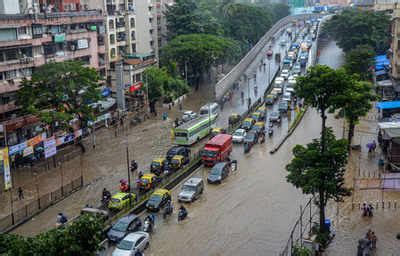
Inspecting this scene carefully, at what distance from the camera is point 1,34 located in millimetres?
48906

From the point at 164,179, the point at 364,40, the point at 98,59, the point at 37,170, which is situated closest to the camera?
the point at 164,179

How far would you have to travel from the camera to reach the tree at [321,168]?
29156mm

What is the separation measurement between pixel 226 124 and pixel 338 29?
44.4 metres

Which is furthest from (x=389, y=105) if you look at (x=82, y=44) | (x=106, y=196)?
(x=82, y=44)

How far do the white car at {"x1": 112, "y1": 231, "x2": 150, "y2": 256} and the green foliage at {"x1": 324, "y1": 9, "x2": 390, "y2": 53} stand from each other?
6599cm

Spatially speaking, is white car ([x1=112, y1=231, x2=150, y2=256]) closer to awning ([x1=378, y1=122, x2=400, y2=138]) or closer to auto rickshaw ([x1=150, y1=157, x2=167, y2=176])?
auto rickshaw ([x1=150, y1=157, x2=167, y2=176])

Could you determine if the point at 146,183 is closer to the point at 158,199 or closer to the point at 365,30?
the point at 158,199

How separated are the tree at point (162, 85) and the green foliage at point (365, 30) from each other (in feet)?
112

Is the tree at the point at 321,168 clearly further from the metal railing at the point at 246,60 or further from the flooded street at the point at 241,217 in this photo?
the metal railing at the point at 246,60

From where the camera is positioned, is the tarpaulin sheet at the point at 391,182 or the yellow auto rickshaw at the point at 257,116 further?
the yellow auto rickshaw at the point at 257,116

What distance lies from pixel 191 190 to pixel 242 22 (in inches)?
2951

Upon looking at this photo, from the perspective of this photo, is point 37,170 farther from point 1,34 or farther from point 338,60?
point 338,60

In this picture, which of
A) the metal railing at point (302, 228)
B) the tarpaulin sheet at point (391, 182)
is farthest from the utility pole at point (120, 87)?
the tarpaulin sheet at point (391, 182)

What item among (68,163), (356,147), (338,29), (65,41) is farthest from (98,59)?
(338,29)
